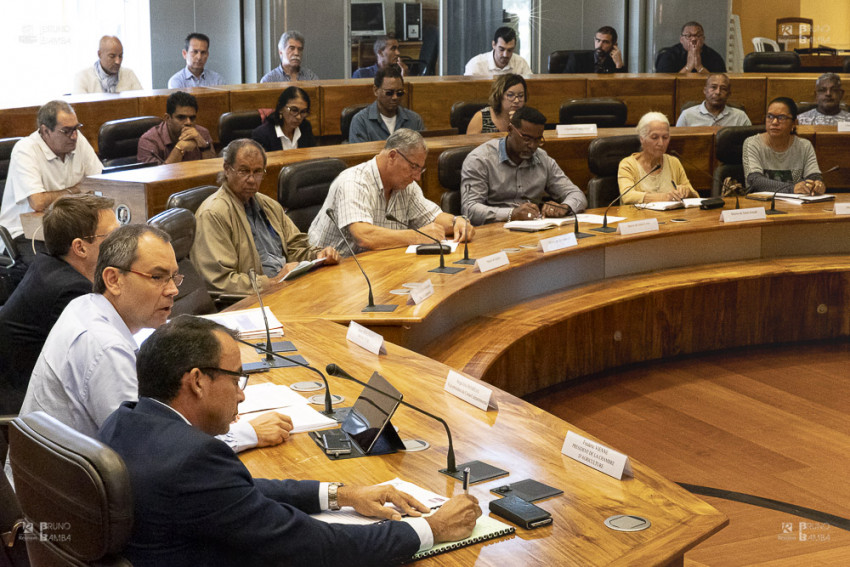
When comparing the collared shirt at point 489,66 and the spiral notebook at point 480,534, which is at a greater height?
the collared shirt at point 489,66

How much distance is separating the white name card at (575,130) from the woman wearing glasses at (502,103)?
0.96ft

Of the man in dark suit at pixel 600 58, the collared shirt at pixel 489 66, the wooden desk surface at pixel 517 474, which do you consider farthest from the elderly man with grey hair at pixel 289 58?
the wooden desk surface at pixel 517 474

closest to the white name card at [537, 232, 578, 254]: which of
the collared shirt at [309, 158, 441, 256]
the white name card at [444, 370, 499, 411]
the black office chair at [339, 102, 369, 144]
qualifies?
the collared shirt at [309, 158, 441, 256]

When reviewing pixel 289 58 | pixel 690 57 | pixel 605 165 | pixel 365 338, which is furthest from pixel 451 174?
pixel 690 57

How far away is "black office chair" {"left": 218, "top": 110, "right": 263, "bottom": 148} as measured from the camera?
5.64m

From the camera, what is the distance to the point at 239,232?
3.76 m

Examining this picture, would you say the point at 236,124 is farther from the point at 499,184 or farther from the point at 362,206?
the point at 362,206

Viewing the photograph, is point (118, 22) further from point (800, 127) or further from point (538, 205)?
point (800, 127)

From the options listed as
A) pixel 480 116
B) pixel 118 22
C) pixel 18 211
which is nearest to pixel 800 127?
pixel 480 116

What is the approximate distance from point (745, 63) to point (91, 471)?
8618mm

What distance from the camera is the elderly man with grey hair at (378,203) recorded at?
158 inches

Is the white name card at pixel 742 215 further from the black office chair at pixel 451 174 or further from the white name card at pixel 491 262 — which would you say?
the white name card at pixel 491 262

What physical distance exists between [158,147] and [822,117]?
4.57m

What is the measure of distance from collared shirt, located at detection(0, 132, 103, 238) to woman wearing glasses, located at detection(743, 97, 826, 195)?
3.67 m
